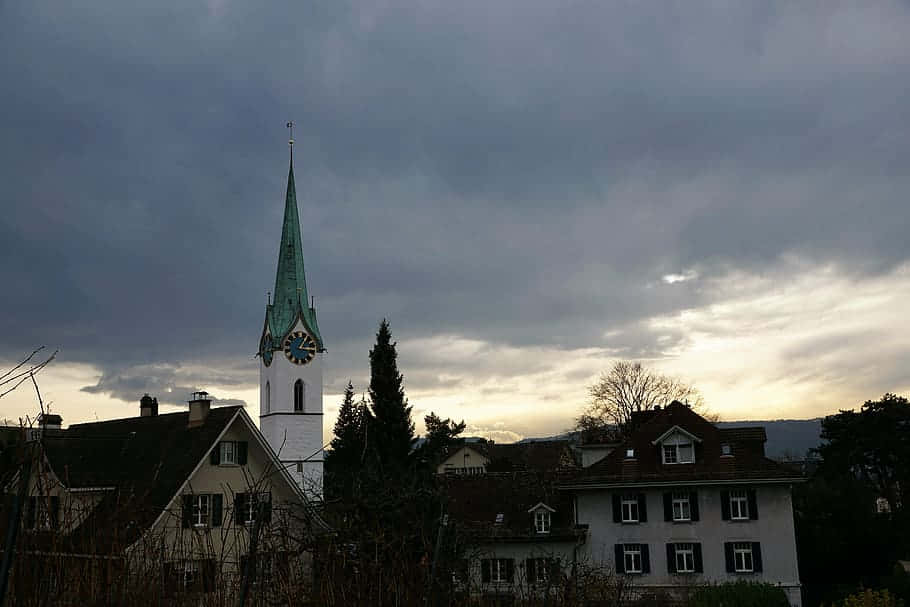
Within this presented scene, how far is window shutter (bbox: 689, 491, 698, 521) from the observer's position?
36.9m

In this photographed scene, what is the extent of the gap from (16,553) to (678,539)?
1321 inches

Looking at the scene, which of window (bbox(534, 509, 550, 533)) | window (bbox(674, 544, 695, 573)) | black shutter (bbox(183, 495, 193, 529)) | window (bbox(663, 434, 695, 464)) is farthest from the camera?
window (bbox(663, 434, 695, 464))

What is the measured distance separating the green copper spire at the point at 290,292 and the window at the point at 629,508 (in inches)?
1567

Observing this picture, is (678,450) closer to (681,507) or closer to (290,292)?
(681,507)

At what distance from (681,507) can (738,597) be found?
1281 cm

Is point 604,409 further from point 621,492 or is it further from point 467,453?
point 621,492

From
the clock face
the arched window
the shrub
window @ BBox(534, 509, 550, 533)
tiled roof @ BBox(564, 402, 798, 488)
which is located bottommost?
the shrub

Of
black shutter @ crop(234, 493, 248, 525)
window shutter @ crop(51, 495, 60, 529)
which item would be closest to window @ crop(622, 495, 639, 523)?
black shutter @ crop(234, 493, 248, 525)

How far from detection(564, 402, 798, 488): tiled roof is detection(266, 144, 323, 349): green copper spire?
38412mm

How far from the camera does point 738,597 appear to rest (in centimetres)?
2456

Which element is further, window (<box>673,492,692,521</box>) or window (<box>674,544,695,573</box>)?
window (<box>673,492,692,521</box>)

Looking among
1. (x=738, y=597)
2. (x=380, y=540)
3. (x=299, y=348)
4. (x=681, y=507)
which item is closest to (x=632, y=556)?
(x=681, y=507)

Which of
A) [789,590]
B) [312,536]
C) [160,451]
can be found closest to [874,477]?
[789,590]

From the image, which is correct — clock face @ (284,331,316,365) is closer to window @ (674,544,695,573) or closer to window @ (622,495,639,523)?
window @ (622,495,639,523)
